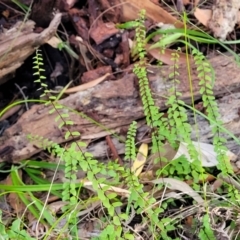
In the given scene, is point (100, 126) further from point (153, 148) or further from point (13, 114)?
point (13, 114)

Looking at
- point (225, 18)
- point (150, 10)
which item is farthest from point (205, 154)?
point (150, 10)

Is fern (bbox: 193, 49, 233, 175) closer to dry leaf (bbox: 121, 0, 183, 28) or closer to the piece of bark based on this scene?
the piece of bark

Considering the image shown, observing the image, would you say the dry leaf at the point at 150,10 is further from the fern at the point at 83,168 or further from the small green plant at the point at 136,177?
the fern at the point at 83,168

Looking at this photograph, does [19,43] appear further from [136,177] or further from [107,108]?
[136,177]

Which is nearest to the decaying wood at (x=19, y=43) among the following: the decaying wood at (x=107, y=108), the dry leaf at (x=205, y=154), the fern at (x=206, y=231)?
the decaying wood at (x=107, y=108)

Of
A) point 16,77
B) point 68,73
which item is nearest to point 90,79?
point 68,73

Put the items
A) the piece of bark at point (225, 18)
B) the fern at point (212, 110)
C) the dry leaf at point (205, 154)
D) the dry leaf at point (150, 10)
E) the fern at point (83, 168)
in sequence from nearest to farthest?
the fern at point (83, 168) → the fern at point (212, 110) → the dry leaf at point (205, 154) → the piece of bark at point (225, 18) → the dry leaf at point (150, 10)

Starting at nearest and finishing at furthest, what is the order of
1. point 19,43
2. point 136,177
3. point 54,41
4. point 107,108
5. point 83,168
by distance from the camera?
point 83,168 → point 136,177 → point 107,108 → point 19,43 → point 54,41
